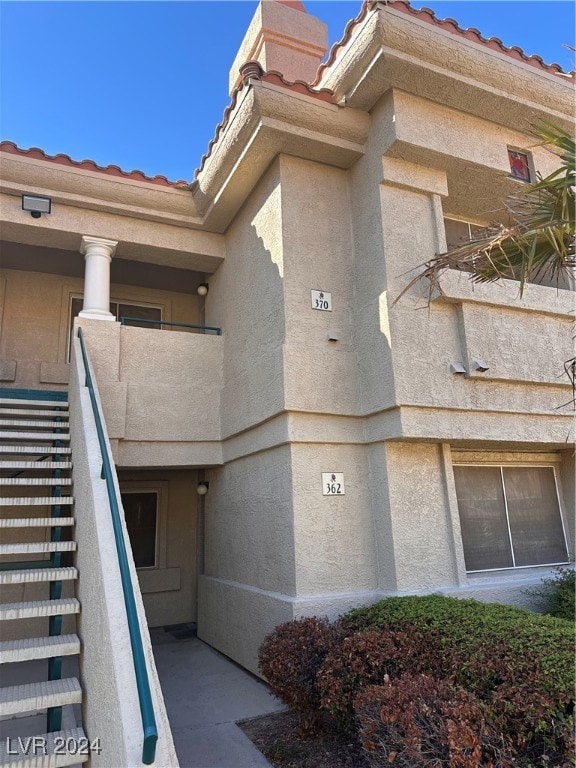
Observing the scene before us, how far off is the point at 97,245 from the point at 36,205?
1.02m

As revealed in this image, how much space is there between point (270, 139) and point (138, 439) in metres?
4.70

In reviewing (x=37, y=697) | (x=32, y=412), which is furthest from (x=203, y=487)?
(x=37, y=697)

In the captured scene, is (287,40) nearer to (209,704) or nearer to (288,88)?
(288,88)

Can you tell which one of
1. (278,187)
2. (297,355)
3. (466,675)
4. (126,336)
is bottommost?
(466,675)

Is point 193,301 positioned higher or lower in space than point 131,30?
lower

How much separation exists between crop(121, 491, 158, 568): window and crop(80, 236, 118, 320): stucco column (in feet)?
11.9

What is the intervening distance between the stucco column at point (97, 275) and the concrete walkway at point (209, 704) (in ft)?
17.4

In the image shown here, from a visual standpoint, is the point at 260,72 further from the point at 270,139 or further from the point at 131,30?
the point at 131,30

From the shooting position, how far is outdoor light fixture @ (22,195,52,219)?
7.93 metres

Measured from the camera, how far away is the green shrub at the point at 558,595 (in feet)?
20.9

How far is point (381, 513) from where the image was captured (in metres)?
6.34

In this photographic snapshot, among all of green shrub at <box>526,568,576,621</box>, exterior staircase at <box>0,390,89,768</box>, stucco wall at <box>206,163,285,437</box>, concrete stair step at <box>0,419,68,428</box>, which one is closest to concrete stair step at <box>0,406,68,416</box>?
exterior staircase at <box>0,390,89,768</box>

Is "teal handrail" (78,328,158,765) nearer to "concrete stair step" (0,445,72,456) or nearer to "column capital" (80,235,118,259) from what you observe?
"concrete stair step" (0,445,72,456)

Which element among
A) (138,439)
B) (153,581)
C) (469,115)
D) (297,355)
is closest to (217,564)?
(153,581)
